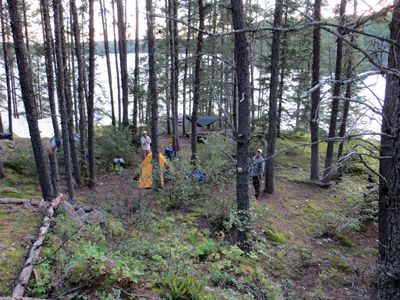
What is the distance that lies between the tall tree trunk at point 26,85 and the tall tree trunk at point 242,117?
451cm

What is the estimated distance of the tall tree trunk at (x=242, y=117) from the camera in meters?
6.02

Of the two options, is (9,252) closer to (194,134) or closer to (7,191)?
(7,191)

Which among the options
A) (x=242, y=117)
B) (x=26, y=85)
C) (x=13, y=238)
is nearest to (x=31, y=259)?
(x=13, y=238)

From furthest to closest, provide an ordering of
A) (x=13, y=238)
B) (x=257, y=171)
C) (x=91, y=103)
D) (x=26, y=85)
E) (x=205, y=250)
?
(x=91, y=103) < (x=257, y=171) < (x=26, y=85) < (x=205, y=250) < (x=13, y=238)

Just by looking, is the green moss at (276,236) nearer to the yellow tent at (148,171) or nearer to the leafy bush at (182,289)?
the yellow tent at (148,171)

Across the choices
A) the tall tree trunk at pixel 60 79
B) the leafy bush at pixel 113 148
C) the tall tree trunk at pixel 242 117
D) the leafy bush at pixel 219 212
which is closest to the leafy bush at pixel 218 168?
the leafy bush at pixel 219 212

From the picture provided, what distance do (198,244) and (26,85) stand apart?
505cm

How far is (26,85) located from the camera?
24.1ft

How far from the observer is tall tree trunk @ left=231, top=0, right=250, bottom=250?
6.02 metres

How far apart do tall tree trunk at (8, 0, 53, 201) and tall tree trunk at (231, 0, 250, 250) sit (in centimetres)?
451

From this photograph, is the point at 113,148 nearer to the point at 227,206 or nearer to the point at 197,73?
the point at 197,73

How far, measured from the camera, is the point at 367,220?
1017cm

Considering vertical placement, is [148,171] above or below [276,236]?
above

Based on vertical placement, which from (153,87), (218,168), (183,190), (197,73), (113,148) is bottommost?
(183,190)
